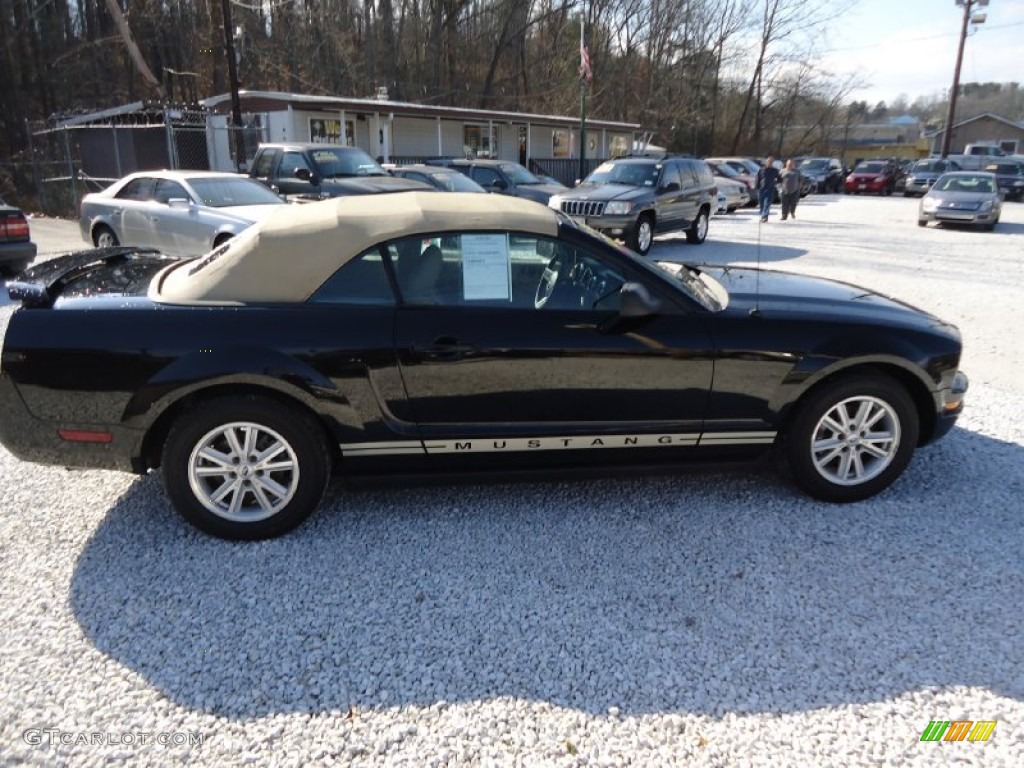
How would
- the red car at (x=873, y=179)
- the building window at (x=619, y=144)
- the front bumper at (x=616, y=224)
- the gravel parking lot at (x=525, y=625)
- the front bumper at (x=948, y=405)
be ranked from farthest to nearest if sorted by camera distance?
the building window at (x=619, y=144)
the red car at (x=873, y=179)
the front bumper at (x=616, y=224)
the front bumper at (x=948, y=405)
the gravel parking lot at (x=525, y=625)

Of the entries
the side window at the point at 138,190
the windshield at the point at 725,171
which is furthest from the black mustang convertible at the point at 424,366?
the windshield at the point at 725,171

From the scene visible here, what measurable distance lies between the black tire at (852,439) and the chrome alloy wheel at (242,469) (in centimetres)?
249

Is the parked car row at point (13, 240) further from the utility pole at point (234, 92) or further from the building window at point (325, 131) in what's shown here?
the building window at point (325, 131)

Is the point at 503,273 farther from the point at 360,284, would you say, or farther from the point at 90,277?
the point at 90,277

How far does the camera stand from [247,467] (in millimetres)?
3350

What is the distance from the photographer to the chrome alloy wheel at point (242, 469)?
3.32m

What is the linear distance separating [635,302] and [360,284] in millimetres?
1278

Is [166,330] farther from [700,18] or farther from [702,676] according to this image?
[700,18]

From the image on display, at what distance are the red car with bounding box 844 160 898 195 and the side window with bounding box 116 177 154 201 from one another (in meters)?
31.9

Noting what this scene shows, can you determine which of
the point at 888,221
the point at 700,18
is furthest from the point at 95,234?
the point at 700,18

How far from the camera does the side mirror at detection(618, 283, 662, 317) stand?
3383 mm

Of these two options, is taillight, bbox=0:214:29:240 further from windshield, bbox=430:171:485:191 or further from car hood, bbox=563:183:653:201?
car hood, bbox=563:183:653:201

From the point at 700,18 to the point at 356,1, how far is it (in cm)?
2438

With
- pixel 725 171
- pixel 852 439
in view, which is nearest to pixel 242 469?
pixel 852 439
